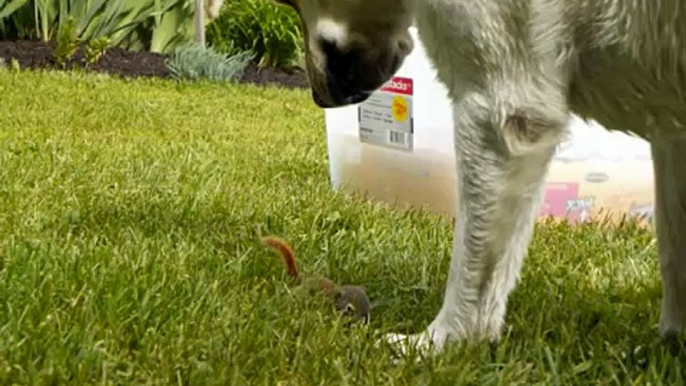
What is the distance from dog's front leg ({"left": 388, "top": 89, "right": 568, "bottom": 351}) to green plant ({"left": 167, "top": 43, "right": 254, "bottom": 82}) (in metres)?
5.66

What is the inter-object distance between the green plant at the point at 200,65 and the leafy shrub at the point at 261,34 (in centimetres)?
106

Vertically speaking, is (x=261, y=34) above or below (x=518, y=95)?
below

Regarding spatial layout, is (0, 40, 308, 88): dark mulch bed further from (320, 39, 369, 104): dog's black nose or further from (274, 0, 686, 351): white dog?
(274, 0, 686, 351): white dog

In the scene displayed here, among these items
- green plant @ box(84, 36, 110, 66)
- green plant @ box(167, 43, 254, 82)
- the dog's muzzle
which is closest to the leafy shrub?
green plant @ box(167, 43, 254, 82)

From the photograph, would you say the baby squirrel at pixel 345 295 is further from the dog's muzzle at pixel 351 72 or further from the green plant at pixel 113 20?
the green plant at pixel 113 20

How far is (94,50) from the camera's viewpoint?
292 inches

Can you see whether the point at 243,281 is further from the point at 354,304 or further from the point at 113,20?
the point at 113,20

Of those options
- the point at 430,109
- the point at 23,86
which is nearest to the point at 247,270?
the point at 430,109

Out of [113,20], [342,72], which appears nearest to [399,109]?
[342,72]

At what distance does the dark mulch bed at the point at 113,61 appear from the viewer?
23.8 feet

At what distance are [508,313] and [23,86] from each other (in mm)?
4203

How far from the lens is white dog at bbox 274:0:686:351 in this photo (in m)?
1.67

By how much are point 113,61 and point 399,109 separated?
471cm

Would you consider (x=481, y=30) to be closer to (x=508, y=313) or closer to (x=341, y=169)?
(x=508, y=313)
